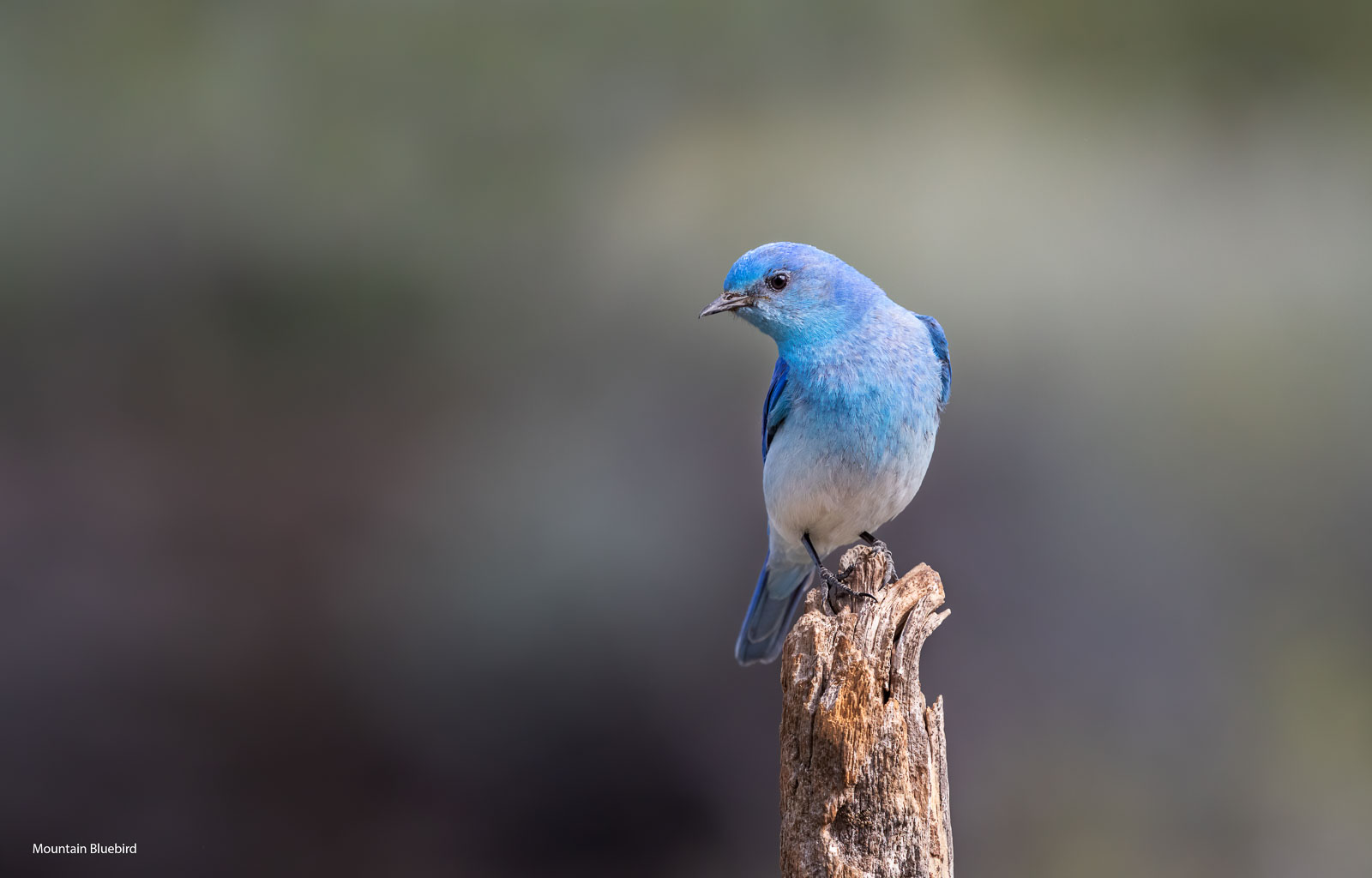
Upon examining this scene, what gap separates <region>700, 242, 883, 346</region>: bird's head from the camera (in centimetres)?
344

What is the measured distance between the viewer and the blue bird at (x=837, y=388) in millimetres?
3369

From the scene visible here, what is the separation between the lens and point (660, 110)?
201 inches

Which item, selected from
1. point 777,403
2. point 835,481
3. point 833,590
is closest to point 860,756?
point 833,590

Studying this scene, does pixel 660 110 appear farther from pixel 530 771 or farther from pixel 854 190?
pixel 530 771

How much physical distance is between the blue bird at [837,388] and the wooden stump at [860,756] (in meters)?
0.50

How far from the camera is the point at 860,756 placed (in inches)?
111

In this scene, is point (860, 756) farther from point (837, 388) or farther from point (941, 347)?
point (941, 347)

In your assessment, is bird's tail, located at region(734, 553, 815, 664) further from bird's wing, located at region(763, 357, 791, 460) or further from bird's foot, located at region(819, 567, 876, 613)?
bird's wing, located at region(763, 357, 791, 460)

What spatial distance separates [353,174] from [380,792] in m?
2.99

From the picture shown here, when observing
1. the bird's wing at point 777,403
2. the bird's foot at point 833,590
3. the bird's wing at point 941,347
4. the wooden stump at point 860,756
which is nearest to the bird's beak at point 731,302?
the bird's wing at point 777,403

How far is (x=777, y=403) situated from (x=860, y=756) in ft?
4.21

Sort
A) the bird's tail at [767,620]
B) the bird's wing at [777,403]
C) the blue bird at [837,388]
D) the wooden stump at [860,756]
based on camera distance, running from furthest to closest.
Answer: the bird's tail at [767,620] → the bird's wing at [777,403] → the blue bird at [837,388] → the wooden stump at [860,756]

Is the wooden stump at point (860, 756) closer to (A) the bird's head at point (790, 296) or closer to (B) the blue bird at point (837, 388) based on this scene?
(B) the blue bird at point (837, 388)

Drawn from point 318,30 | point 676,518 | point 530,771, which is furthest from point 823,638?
point 318,30
